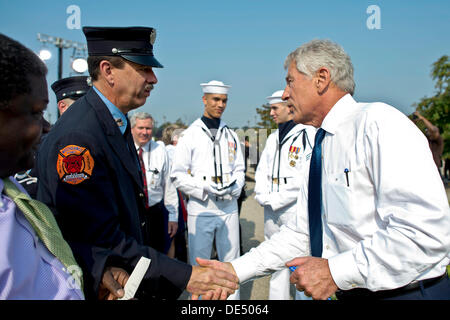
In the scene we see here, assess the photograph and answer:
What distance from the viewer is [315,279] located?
6.03 feet

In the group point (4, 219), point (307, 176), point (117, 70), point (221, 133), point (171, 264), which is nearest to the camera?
point (4, 219)

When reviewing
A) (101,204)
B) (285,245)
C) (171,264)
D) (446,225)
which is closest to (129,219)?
(101,204)

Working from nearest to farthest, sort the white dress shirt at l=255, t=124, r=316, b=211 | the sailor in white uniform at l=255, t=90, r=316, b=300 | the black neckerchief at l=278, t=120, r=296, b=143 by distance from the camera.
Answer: the sailor in white uniform at l=255, t=90, r=316, b=300, the white dress shirt at l=255, t=124, r=316, b=211, the black neckerchief at l=278, t=120, r=296, b=143

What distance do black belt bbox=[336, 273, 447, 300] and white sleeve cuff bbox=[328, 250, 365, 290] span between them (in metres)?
0.18

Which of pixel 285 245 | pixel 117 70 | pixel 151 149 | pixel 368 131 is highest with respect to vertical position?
pixel 117 70

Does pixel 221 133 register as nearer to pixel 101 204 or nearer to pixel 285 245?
pixel 285 245

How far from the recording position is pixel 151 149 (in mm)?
5059

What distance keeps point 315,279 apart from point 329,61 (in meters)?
1.39

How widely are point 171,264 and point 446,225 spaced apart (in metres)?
1.50

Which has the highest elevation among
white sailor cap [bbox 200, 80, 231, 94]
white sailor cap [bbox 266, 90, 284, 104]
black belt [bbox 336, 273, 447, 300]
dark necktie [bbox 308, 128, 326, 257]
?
white sailor cap [bbox 200, 80, 231, 94]

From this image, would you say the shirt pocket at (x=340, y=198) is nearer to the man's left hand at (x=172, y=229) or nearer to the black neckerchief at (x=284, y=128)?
the black neckerchief at (x=284, y=128)

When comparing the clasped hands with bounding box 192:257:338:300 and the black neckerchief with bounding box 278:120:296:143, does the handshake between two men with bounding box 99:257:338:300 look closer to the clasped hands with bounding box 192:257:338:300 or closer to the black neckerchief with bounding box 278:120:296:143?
the clasped hands with bounding box 192:257:338:300

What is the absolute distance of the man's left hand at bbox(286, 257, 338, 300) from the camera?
181 centimetres

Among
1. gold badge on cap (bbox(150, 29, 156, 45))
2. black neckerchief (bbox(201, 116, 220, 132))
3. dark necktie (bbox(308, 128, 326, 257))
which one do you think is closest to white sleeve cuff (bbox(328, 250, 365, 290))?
dark necktie (bbox(308, 128, 326, 257))
